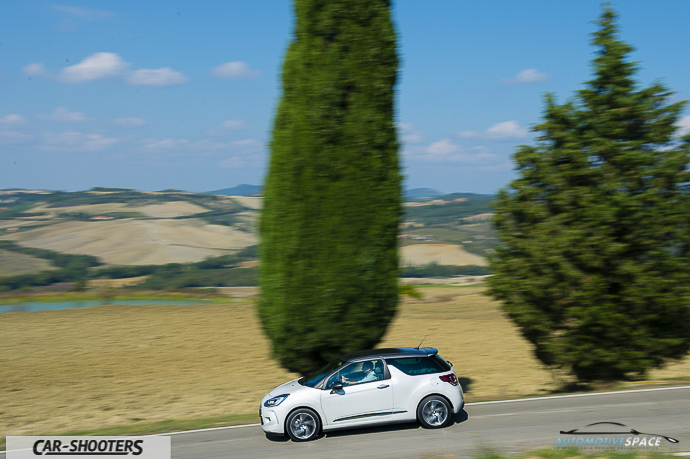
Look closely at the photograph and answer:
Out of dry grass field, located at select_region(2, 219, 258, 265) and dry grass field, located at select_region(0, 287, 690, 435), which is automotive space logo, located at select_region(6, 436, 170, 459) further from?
dry grass field, located at select_region(2, 219, 258, 265)

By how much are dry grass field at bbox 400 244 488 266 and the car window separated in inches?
1873

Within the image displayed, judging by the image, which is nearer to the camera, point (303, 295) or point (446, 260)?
point (303, 295)

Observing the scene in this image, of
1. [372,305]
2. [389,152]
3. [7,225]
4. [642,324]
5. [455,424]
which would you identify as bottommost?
[455,424]

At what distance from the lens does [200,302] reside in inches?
1607

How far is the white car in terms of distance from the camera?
34.1 feet

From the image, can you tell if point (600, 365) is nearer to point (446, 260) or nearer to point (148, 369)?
point (148, 369)

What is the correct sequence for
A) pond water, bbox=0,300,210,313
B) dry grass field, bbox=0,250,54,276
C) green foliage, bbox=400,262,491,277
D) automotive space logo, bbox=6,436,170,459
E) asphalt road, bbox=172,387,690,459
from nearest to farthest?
asphalt road, bbox=172,387,690,459 < automotive space logo, bbox=6,436,170,459 < pond water, bbox=0,300,210,313 < dry grass field, bbox=0,250,54,276 < green foliage, bbox=400,262,491,277

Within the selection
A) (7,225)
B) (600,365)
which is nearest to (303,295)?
(600,365)

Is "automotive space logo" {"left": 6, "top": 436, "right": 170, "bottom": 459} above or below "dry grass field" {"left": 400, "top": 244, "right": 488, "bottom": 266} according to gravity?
below

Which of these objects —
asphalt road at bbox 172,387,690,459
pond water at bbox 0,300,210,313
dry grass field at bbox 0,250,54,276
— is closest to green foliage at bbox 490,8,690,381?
asphalt road at bbox 172,387,690,459

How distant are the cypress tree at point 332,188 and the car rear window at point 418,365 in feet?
6.17

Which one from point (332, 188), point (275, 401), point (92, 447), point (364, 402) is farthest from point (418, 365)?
point (92, 447)

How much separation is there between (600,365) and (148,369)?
50.0ft

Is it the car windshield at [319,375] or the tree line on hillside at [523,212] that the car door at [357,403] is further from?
the tree line on hillside at [523,212]
